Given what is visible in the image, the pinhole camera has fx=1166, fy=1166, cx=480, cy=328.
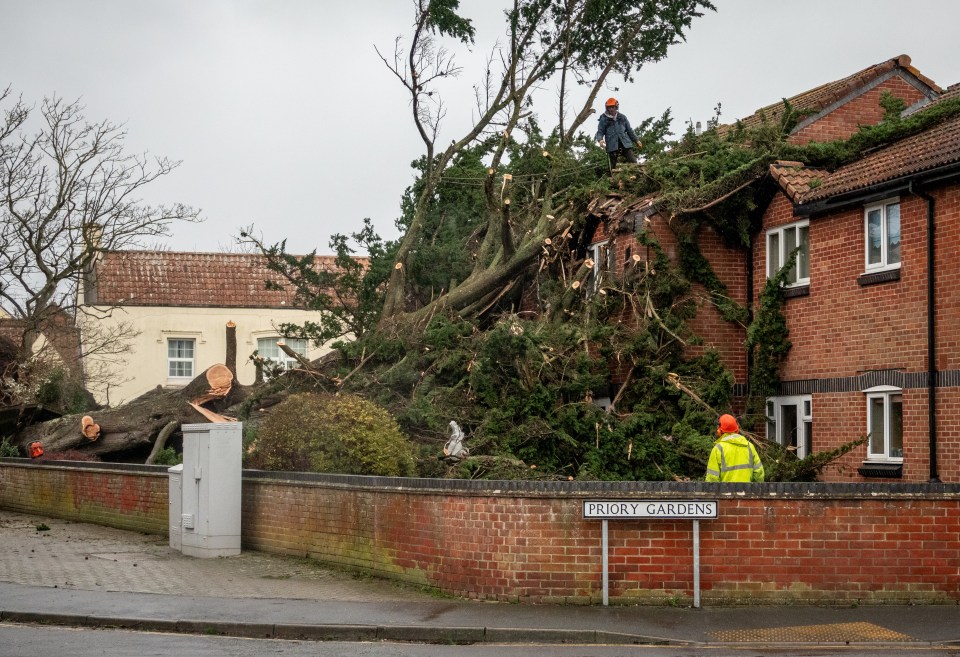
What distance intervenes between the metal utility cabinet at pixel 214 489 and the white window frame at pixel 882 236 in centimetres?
1005

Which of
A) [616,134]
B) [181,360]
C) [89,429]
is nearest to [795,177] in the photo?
[616,134]

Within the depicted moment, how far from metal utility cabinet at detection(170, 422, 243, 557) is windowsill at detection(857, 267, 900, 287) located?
9845 millimetres

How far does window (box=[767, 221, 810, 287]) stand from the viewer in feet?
65.8

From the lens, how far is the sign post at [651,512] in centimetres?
1219

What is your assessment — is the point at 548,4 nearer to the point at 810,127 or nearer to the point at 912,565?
the point at 810,127

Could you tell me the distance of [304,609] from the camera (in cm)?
1200

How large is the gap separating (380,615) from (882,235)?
10693mm

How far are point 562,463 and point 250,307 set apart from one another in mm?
29731

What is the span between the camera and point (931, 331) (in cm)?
1702

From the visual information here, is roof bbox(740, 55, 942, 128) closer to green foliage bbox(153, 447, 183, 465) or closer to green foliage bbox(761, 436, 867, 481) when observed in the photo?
green foliage bbox(761, 436, 867, 481)

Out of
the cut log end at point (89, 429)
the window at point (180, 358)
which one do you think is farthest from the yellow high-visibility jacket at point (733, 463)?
the window at point (180, 358)

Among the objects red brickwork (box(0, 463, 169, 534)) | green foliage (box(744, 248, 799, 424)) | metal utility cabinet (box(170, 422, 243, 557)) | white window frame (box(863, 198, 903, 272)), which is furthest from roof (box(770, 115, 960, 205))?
red brickwork (box(0, 463, 169, 534))

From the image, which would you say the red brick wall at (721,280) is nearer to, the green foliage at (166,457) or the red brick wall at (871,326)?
the red brick wall at (871,326)

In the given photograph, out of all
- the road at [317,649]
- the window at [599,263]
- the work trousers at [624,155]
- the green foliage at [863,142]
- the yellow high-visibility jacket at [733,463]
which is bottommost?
the road at [317,649]
